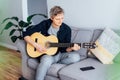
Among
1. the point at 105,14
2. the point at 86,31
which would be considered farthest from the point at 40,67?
the point at 105,14

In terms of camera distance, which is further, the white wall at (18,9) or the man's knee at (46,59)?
the white wall at (18,9)

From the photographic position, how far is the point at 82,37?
2742 mm

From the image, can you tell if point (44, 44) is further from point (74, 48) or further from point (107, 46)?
point (107, 46)

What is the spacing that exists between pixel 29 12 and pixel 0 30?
0.76m

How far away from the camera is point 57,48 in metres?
2.57

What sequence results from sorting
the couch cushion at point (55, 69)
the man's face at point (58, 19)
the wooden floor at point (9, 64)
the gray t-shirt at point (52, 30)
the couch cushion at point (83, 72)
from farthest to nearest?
the wooden floor at point (9, 64) → the gray t-shirt at point (52, 30) → the man's face at point (58, 19) → the couch cushion at point (55, 69) → the couch cushion at point (83, 72)

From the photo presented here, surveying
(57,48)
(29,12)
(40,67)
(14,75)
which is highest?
(29,12)

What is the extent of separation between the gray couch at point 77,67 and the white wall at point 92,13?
167 millimetres

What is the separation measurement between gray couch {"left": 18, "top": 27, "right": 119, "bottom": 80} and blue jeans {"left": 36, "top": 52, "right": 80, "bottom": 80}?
0.18ft

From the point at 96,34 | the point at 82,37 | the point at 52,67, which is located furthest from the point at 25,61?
the point at 96,34

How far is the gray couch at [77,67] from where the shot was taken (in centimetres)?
213

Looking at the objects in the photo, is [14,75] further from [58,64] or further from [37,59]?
[58,64]

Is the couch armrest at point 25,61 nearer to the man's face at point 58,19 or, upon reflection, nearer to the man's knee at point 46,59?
the man's knee at point 46,59

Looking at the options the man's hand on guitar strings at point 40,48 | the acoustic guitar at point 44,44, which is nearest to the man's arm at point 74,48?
the acoustic guitar at point 44,44
